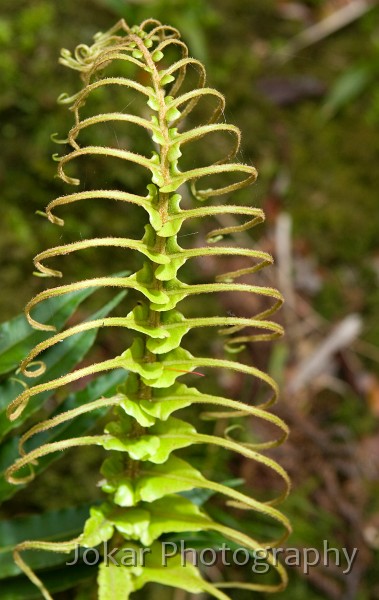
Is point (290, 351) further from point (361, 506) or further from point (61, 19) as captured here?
point (61, 19)

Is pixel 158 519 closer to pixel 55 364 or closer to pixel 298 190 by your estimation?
pixel 55 364

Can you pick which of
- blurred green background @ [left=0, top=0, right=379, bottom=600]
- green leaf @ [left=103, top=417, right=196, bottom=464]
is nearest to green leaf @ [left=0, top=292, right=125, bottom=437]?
green leaf @ [left=103, top=417, right=196, bottom=464]

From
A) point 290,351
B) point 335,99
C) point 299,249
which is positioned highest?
point 335,99

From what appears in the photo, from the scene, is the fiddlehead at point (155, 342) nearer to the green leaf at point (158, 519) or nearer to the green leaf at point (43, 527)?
Answer: the green leaf at point (158, 519)

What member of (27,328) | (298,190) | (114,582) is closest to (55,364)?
(27,328)

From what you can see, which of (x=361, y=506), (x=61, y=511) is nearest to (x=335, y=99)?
(x=361, y=506)

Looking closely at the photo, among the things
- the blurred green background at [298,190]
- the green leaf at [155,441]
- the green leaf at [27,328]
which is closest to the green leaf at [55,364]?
the green leaf at [27,328]
